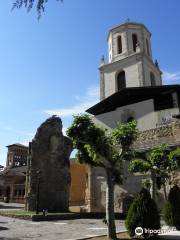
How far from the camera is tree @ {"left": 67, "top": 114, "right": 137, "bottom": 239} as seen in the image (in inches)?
427

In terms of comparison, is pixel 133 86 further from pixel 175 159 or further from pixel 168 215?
pixel 168 215

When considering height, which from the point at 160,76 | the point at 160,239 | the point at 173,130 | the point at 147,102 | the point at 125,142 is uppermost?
the point at 160,76

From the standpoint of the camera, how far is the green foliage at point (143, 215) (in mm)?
10096

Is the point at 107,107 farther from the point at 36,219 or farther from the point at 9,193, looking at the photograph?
the point at 9,193

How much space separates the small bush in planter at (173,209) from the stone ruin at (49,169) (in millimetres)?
13188

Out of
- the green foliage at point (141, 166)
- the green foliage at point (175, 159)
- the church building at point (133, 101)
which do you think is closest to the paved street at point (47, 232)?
the green foliage at point (141, 166)

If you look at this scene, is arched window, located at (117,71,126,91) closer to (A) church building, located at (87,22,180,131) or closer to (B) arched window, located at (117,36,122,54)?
(A) church building, located at (87,22,180,131)

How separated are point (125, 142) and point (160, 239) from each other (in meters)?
3.86

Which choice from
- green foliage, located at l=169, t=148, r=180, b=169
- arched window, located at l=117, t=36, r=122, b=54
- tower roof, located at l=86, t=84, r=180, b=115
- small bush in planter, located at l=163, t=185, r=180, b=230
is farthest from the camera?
arched window, located at l=117, t=36, r=122, b=54

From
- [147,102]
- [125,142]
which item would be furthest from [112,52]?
[125,142]

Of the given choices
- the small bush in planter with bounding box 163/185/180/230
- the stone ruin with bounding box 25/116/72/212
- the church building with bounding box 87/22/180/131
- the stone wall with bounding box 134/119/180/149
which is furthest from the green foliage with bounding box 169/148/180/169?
the stone ruin with bounding box 25/116/72/212

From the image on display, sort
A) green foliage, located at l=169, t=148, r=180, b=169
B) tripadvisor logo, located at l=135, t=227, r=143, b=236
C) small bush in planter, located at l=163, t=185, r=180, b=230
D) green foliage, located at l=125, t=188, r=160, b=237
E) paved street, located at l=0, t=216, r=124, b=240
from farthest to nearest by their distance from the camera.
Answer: green foliage, located at l=169, t=148, r=180, b=169
small bush in planter, located at l=163, t=185, r=180, b=230
paved street, located at l=0, t=216, r=124, b=240
green foliage, located at l=125, t=188, r=160, b=237
tripadvisor logo, located at l=135, t=227, r=143, b=236

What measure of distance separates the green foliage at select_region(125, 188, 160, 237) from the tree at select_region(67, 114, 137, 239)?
0.69m

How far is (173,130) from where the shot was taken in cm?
2253
